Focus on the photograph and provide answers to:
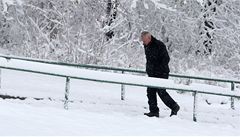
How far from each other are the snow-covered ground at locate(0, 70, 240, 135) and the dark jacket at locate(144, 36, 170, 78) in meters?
0.88

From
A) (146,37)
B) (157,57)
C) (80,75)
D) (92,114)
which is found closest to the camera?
(92,114)

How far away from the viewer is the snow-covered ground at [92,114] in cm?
829

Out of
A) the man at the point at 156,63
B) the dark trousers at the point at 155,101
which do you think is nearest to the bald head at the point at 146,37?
the man at the point at 156,63

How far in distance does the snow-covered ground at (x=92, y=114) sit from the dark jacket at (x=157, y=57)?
0.88 metres

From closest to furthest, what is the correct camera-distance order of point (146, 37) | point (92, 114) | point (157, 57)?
point (92, 114) → point (146, 37) → point (157, 57)

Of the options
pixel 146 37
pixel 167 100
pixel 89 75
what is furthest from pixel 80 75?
pixel 167 100

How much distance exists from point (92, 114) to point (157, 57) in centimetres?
164

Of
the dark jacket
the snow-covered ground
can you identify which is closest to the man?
the dark jacket

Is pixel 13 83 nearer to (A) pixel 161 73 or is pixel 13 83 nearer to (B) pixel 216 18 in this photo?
(A) pixel 161 73

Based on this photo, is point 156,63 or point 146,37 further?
point 156,63

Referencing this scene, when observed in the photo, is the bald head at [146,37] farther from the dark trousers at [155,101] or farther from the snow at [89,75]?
the dark trousers at [155,101]

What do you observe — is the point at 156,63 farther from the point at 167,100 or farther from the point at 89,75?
the point at 89,75

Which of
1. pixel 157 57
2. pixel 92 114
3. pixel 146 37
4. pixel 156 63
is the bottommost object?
pixel 92 114

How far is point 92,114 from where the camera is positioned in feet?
32.3
